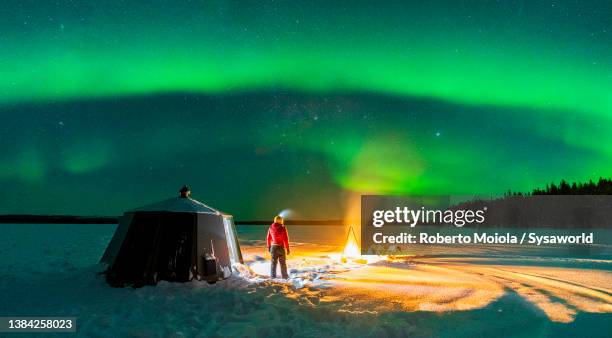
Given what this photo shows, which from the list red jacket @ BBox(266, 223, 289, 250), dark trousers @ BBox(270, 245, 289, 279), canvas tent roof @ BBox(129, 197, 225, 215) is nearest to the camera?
canvas tent roof @ BBox(129, 197, 225, 215)

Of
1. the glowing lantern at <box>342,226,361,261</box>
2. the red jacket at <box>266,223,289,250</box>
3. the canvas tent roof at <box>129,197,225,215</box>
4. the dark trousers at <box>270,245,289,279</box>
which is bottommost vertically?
the glowing lantern at <box>342,226,361,261</box>

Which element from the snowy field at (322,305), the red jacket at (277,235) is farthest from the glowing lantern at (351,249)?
the red jacket at (277,235)

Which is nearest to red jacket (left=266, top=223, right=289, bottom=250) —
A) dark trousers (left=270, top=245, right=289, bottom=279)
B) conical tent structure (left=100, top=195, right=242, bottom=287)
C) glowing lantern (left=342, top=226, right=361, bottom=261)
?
dark trousers (left=270, top=245, right=289, bottom=279)

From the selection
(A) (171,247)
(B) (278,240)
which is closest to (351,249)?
(B) (278,240)

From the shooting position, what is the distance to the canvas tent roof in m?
12.2

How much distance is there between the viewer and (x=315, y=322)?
323 inches

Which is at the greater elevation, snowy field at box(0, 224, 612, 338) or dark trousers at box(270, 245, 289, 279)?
dark trousers at box(270, 245, 289, 279)

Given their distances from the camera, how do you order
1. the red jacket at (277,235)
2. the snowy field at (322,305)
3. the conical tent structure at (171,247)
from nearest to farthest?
the snowy field at (322,305), the conical tent structure at (171,247), the red jacket at (277,235)

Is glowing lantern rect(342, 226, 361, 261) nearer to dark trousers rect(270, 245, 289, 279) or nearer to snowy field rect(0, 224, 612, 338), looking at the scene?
snowy field rect(0, 224, 612, 338)

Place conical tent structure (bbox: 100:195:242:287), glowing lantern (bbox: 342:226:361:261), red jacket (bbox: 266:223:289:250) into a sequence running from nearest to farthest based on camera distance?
1. conical tent structure (bbox: 100:195:242:287)
2. red jacket (bbox: 266:223:289:250)
3. glowing lantern (bbox: 342:226:361:261)

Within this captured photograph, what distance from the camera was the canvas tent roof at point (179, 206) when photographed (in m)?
12.2

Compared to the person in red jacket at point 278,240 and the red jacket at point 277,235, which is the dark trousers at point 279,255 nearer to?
the person in red jacket at point 278,240

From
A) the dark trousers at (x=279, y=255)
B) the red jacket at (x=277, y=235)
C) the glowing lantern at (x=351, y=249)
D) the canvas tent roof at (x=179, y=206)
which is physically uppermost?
the canvas tent roof at (x=179, y=206)

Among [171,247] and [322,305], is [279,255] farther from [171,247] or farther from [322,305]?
[322,305]
